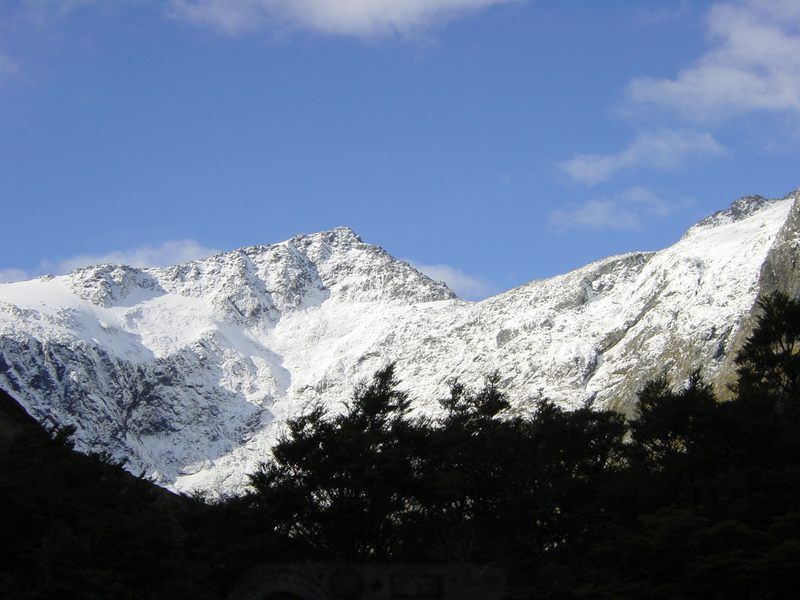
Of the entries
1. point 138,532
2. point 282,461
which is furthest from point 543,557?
point 138,532

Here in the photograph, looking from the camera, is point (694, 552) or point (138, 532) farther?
point (138, 532)

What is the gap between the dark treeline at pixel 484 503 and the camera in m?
40.2

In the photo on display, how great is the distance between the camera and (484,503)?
55500 mm

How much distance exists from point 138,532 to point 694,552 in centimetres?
2221

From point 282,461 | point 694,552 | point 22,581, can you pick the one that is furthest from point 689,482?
point 22,581

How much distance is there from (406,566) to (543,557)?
620 centimetres

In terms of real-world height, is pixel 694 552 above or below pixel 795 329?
below

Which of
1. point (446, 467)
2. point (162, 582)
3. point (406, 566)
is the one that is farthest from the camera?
point (446, 467)

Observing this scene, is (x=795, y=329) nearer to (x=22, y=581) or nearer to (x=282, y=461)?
(x=282, y=461)

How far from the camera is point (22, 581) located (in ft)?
128

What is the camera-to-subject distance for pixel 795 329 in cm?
5919

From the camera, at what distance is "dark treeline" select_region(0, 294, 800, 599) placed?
4022 centimetres

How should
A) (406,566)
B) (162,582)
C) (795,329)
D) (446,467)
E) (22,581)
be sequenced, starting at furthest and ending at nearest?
(795,329), (446,467), (406,566), (162,582), (22,581)

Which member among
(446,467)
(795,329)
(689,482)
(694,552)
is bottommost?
(694,552)
